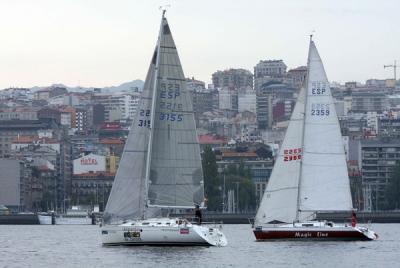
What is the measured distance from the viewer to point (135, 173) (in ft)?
169

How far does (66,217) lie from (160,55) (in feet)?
240

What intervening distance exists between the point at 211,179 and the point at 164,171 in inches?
2837

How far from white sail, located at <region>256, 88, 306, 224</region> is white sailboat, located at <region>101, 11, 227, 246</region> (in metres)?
6.12

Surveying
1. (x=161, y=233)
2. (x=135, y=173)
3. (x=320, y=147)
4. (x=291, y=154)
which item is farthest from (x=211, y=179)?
(x=161, y=233)

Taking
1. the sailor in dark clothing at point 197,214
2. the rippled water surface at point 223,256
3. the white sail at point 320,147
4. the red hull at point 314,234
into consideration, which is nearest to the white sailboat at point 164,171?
the sailor in dark clothing at point 197,214

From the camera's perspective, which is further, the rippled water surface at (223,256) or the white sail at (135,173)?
the white sail at (135,173)

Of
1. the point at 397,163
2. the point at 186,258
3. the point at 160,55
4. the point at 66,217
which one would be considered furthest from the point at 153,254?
the point at 397,163

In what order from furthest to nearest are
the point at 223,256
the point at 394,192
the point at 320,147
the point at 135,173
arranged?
the point at 394,192 < the point at 320,147 < the point at 135,173 < the point at 223,256

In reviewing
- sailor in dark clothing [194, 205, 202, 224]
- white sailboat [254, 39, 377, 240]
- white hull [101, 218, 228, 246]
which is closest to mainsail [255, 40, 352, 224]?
white sailboat [254, 39, 377, 240]

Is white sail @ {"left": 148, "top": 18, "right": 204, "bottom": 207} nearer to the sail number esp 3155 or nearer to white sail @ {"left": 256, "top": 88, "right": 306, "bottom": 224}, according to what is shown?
white sail @ {"left": 256, "top": 88, "right": 306, "bottom": 224}

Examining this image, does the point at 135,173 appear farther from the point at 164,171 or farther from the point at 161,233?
the point at 161,233

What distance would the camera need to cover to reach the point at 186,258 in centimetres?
Result: 4756

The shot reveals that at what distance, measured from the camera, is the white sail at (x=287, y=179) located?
187ft

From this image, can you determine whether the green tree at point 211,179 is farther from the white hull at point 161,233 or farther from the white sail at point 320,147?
the white hull at point 161,233
